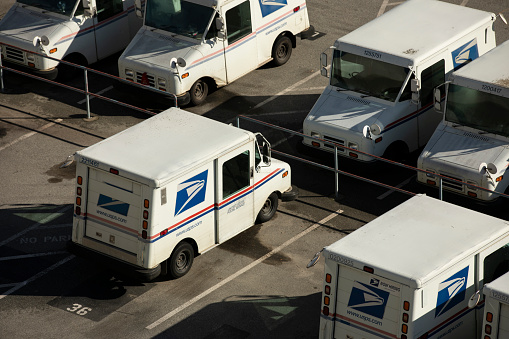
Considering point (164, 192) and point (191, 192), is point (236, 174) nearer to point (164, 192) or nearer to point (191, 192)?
point (191, 192)

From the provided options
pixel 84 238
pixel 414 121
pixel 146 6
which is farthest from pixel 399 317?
pixel 146 6

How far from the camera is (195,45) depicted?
21578 mm

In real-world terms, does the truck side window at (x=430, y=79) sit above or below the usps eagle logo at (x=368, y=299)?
above

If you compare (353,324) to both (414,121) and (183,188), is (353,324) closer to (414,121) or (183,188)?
(183,188)

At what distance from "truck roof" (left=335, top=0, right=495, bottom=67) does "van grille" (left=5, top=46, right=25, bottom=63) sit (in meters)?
7.43

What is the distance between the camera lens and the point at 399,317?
1262 cm

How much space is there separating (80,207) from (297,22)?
9786 millimetres

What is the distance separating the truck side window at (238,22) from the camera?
71.9 ft

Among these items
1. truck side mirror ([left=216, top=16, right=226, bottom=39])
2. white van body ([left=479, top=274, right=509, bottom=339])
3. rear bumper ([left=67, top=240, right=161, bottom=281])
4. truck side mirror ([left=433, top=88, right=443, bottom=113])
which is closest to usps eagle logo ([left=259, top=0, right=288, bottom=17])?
truck side mirror ([left=216, top=16, right=226, bottom=39])

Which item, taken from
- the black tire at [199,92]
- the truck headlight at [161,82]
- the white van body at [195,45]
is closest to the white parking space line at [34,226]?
the truck headlight at [161,82]

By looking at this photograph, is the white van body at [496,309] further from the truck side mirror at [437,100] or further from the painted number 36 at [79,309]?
the truck side mirror at [437,100]

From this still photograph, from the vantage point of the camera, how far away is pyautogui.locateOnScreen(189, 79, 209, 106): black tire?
21.7m

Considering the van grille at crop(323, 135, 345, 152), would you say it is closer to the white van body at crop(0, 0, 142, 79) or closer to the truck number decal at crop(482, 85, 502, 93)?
the truck number decal at crop(482, 85, 502, 93)

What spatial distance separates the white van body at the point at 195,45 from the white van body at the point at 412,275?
28.5 feet
